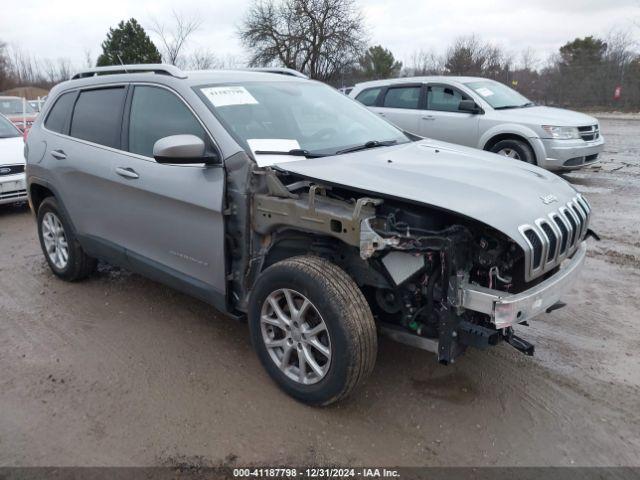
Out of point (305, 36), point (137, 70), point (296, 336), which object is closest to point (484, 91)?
point (137, 70)

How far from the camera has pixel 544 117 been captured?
878 cm

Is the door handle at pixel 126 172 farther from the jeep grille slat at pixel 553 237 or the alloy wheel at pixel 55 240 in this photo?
the jeep grille slat at pixel 553 237

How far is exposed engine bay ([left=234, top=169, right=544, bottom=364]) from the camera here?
2.57m

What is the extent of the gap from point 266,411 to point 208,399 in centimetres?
38

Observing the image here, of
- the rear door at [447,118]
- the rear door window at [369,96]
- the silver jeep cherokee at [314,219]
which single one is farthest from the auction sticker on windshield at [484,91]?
the silver jeep cherokee at [314,219]

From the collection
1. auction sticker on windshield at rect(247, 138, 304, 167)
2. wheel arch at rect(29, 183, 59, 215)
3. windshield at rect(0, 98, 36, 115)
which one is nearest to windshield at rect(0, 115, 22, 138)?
wheel arch at rect(29, 183, 59, 215)

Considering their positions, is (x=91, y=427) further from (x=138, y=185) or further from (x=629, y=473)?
(x=629, y=473)

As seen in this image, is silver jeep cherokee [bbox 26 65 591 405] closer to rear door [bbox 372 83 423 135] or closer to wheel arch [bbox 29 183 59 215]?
wheel arch [bbox 29 183 59 215]

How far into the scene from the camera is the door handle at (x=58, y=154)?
447 centimetres

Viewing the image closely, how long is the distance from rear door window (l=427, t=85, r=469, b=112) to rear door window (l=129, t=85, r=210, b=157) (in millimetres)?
6679

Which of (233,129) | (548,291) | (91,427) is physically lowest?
(91,427)

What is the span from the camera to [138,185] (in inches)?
146

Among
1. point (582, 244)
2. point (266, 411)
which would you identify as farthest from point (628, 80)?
point (266, 411)

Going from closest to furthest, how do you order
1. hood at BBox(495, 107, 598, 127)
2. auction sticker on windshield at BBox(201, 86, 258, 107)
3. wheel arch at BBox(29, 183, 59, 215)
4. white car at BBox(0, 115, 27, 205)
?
auction sticker on windshield at BBox(201, 86, 258, 107) < wheel arch at BBox(29, 183, 59, 215) < white car at BBox(0, 115, 27, 205) < hood at BBox(495, 107, 598, 127)
